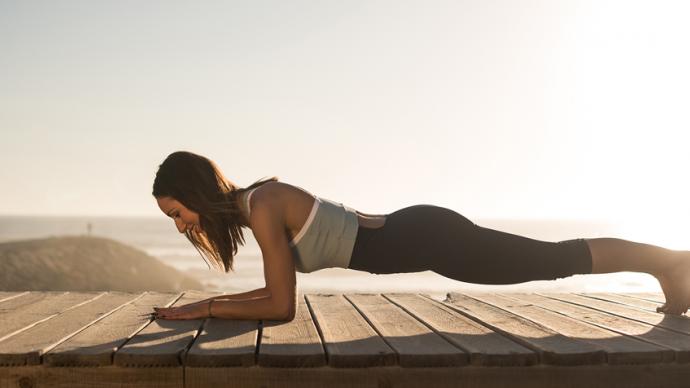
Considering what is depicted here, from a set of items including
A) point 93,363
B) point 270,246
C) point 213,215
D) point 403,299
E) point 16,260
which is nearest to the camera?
point 93,363

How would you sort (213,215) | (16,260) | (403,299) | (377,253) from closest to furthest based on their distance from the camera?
(213,215) → (377,253) → (403,299) → (16,260)

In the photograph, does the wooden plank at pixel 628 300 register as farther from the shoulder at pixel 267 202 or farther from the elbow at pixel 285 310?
the shoulder at pixel 267 202

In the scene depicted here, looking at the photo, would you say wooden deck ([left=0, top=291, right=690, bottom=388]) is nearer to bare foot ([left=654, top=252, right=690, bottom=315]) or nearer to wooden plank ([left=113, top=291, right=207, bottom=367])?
wooden plank ([left=113, top=291, right=207, bottom=367])

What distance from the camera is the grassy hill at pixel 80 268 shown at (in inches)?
1013

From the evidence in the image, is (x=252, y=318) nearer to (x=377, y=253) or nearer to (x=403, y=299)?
(x=377, y=253)

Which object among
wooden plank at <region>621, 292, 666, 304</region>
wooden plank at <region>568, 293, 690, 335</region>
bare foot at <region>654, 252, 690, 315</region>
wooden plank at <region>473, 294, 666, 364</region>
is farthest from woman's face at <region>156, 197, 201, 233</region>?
wooden plank at <region>621, 292, 666, 304</region>

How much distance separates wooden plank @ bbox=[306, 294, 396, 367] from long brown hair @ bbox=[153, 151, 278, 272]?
780 millimetres

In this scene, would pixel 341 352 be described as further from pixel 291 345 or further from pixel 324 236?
pixel 324 236

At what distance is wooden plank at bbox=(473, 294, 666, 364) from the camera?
11.0 feet

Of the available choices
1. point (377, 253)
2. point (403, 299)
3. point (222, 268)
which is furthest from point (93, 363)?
point (403, 299)

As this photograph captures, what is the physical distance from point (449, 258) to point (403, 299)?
0.96 metres

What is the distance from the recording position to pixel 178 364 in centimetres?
315

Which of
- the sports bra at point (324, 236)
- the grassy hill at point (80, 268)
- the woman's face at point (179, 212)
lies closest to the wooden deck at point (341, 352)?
the sports bra at point (324, 236)

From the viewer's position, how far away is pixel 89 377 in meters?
3.15
